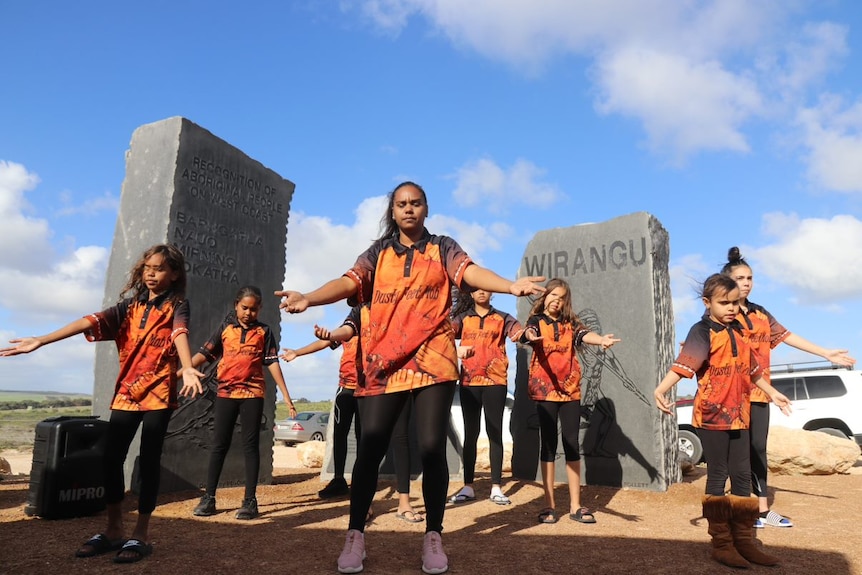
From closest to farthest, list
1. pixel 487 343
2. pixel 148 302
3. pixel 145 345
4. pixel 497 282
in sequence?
pixel 497 282
pixel 145 345
pixel 148 302
pixel 487 343

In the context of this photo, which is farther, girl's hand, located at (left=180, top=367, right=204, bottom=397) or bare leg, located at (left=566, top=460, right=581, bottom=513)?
bare leg, located at (left=566, top=460, right=581, bottom=513)

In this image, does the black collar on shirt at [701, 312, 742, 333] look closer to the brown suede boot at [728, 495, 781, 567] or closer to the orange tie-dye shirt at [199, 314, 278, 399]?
the brown suede boot at [728, 495, 781, 567]

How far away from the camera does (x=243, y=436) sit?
493cm

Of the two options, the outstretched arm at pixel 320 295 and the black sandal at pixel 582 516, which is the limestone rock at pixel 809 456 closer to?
the black sandal at pixel 582 516

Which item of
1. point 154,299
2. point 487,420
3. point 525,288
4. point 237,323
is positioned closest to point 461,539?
point 487,420

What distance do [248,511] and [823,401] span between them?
391 inches

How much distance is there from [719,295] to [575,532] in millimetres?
1777

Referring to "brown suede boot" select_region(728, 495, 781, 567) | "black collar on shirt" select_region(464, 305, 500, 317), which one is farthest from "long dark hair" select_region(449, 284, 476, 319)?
"brown suede boot" select_region(728, 495, 781, 567)

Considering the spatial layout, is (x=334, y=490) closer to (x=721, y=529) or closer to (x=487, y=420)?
(x=487, y=420)

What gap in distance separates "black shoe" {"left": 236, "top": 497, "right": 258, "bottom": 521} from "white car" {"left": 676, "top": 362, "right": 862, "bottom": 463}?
760 centimetres

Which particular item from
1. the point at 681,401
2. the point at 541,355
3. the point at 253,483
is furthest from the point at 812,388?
the point at 253,483

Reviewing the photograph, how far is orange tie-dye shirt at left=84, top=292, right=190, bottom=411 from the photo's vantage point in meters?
3.61

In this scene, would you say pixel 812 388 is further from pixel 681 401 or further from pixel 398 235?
pixel 398 235

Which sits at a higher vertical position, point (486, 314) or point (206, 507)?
point (486, 314)
